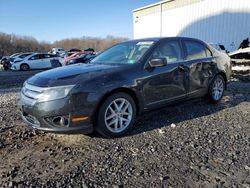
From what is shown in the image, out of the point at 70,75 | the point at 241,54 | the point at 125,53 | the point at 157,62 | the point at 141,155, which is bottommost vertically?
the point at 141,155

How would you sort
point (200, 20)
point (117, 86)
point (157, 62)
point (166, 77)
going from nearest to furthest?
point (117, 86)
point (157, 62)
point (166, 77)
point (200, 20)

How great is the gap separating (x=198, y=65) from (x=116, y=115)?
7.42 ft

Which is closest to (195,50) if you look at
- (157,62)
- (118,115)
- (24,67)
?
(157,62)

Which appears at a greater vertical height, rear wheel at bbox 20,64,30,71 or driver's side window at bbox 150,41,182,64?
driver's side window at bbox 150,41,182,64

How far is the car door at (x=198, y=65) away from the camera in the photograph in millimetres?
5694

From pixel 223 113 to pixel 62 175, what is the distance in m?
3.76

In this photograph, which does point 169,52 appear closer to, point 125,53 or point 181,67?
point 181,67

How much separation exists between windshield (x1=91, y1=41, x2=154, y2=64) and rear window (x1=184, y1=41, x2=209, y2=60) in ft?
2.99

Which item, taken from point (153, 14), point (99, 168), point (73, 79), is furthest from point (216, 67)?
point (153, 14)

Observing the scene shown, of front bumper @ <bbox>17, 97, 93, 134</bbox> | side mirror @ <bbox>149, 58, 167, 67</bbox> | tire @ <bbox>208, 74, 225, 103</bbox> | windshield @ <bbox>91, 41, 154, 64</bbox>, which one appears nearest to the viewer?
front bumper @ <bbox>17, 97, 93, 134</bbox>

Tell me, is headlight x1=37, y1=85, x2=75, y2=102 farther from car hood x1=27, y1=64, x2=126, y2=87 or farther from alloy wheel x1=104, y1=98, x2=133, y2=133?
alloy wheel x1=104, y1=98, x2=133, y2=133

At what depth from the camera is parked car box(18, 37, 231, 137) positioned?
161 inches

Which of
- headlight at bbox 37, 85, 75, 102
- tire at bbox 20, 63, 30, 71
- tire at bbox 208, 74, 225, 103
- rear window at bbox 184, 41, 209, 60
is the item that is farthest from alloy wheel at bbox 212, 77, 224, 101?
tire at bbox 20, 63, 30, 71

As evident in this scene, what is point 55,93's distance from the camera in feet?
→ 13.3
